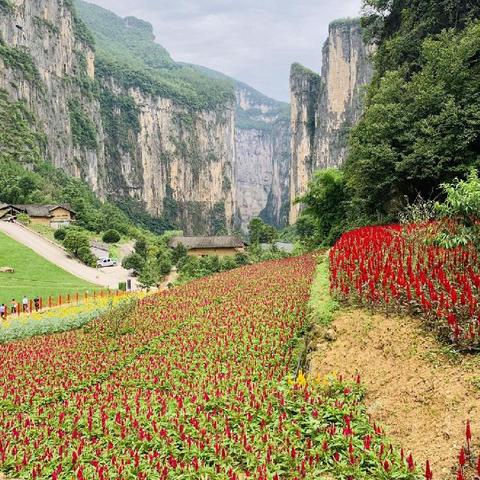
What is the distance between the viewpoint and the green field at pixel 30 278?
93.4 ft

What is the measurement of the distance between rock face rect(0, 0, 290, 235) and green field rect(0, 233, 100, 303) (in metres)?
58.3

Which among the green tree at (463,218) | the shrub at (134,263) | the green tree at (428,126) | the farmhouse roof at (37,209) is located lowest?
the shrub at (134,263)

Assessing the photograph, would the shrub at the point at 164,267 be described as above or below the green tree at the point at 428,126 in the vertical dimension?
below

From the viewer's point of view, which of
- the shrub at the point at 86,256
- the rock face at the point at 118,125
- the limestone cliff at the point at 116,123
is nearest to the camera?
the shrub at the point at 86,256

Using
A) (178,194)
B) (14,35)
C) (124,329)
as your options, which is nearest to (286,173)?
(178,194)

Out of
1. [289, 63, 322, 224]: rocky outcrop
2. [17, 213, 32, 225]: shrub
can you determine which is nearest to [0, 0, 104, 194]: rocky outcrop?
[17, 213, 32, 225]: shrub

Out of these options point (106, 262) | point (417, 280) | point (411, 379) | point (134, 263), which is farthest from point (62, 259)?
point (411, 379)

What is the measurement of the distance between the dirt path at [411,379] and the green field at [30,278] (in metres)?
22.9

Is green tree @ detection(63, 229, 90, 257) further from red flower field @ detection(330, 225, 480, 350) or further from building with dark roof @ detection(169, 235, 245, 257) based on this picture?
red flower field @ detection(330, 225, 480, 350)

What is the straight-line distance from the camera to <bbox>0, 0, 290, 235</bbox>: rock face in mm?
93688

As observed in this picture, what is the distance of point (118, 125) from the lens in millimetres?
130625

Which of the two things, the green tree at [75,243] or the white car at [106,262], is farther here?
the white car at [106,262]

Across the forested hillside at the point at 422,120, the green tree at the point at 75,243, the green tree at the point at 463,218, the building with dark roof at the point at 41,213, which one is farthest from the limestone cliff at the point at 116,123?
the green tree at the point at 463,218

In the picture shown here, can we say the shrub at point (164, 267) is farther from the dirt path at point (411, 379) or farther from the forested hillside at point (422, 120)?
the dirt path at point (411, 379)
